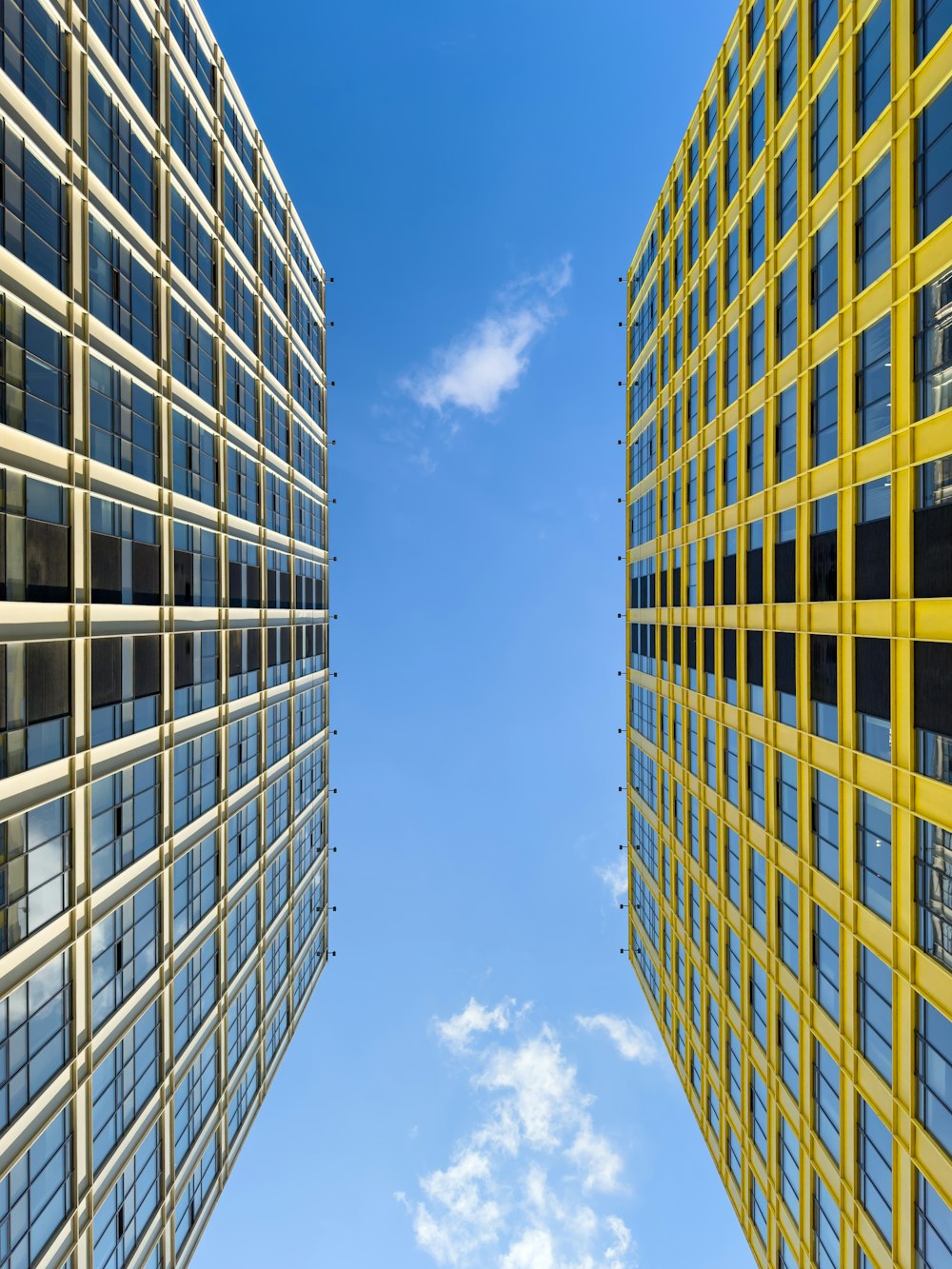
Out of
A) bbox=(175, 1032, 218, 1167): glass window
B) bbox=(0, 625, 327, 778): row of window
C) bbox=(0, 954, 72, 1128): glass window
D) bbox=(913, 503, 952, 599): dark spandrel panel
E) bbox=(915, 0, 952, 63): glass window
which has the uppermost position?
bbox=(915, 0, 952, 63): glass window

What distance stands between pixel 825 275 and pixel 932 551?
11.7 m

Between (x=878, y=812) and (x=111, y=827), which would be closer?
(x=878, y=812)

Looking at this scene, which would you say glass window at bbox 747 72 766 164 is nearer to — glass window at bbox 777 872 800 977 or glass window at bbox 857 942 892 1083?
glass window at bbox 777 872 800 977

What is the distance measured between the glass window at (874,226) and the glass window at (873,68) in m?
0.47

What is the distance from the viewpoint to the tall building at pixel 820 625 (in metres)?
16.8

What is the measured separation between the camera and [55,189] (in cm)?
2052

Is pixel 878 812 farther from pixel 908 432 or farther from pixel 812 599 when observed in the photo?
pixel 908 432

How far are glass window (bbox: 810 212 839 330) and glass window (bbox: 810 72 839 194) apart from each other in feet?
6.11

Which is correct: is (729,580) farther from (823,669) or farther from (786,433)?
(823,669)

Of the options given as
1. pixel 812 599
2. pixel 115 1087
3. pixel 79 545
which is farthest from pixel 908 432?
pixel 115 1087

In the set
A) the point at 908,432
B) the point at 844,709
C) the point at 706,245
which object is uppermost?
the point at 706,245

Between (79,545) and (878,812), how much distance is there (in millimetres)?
27651

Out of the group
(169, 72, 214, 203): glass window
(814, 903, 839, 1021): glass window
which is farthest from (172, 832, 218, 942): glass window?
(169, 72, 214, 203): glass window

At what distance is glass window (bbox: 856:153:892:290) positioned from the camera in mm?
18188
